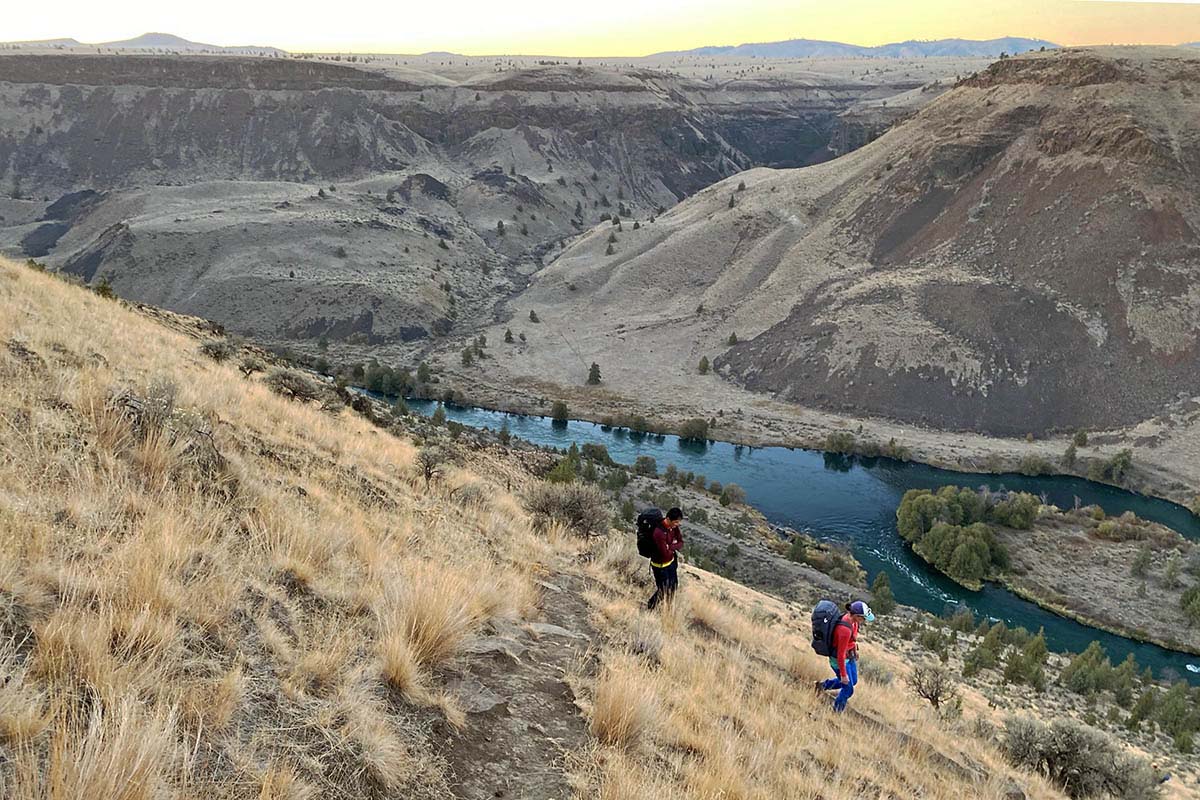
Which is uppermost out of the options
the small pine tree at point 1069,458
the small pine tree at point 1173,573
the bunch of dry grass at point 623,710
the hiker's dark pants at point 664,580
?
the bunch of dry grass at point 623,710

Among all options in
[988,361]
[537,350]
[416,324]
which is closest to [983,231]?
[988,361]

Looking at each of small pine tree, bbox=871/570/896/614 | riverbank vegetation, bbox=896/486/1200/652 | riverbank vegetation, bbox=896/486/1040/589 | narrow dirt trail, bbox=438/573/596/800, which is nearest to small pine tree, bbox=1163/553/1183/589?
riverbank vegetation, bbox=896/486/1200/652

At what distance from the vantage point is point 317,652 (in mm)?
3865

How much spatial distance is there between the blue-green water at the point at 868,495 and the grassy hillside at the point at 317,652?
2331cm

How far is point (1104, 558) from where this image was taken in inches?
1211

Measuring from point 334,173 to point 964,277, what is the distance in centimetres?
7644

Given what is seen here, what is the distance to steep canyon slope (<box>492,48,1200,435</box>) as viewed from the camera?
4425cm

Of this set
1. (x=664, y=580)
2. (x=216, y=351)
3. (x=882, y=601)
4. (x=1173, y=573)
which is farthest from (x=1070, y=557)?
(x=216, y=351)

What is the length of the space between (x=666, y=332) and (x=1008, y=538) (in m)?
30.2

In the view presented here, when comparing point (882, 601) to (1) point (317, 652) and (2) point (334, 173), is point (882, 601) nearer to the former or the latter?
(1) point (317, 652)

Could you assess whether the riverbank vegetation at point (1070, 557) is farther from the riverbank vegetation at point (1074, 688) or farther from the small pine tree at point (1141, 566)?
the riverbank vegetation at point (1074, 688)

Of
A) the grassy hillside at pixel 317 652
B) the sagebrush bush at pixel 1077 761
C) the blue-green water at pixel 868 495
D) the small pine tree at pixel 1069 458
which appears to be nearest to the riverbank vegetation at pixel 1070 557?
the blue-green water at pixel 868 495

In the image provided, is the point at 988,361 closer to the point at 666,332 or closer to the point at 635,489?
the point at 666,332

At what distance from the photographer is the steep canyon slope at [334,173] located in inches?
2357
